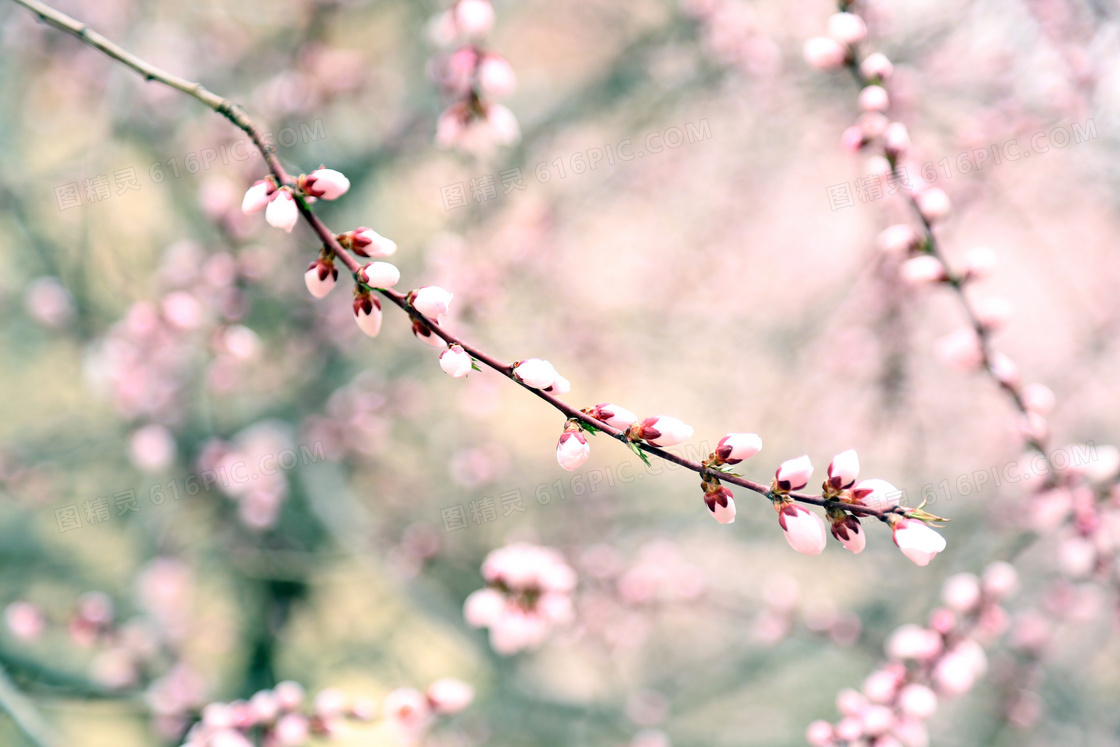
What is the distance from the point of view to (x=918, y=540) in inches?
29.1

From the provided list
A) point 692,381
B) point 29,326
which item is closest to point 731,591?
point 692,381

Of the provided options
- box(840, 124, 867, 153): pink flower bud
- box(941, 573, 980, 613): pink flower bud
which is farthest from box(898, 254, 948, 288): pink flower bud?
box(941, 573, 980, 613): pink flower bud

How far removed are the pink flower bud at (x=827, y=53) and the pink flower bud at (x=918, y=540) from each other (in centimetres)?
89

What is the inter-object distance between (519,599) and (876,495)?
2.84 feet

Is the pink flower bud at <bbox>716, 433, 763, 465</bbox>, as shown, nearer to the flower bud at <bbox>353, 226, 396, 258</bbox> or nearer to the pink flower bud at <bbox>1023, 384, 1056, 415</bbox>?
the flower bud at <bbox>353, 226, 396, 258</bbox>

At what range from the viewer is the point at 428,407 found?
130 inches

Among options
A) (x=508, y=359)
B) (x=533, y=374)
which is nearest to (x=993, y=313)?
(x=533, y=374)

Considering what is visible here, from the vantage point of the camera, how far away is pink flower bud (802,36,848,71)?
118 centimetres

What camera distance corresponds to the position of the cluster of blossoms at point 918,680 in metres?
1.23

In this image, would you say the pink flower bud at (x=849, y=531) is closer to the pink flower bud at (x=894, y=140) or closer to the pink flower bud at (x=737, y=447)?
the pink flower bud at (x=737, y=447)

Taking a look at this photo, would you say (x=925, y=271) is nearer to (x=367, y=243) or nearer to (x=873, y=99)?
(x=873, y=99)

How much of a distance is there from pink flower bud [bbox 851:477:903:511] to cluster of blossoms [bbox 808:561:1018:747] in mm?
687

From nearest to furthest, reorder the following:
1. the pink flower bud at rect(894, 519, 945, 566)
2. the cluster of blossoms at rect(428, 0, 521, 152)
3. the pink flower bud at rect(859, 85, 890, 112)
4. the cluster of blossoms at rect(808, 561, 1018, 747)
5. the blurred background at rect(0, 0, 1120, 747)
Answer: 1. the pink flower bud at rect(894, 519, 945, 566)
2. the pink flower bud at rect(859, 85, 890, 112)
3. the cluster of blossoms at rect(808, 561, 1018, 747)
4. the cluster of blossoms at rect(428, 0, 521, 152)
5. the blurred background at rect(0, 0, 1120, 747)

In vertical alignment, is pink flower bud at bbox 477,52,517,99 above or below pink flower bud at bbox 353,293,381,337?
above
